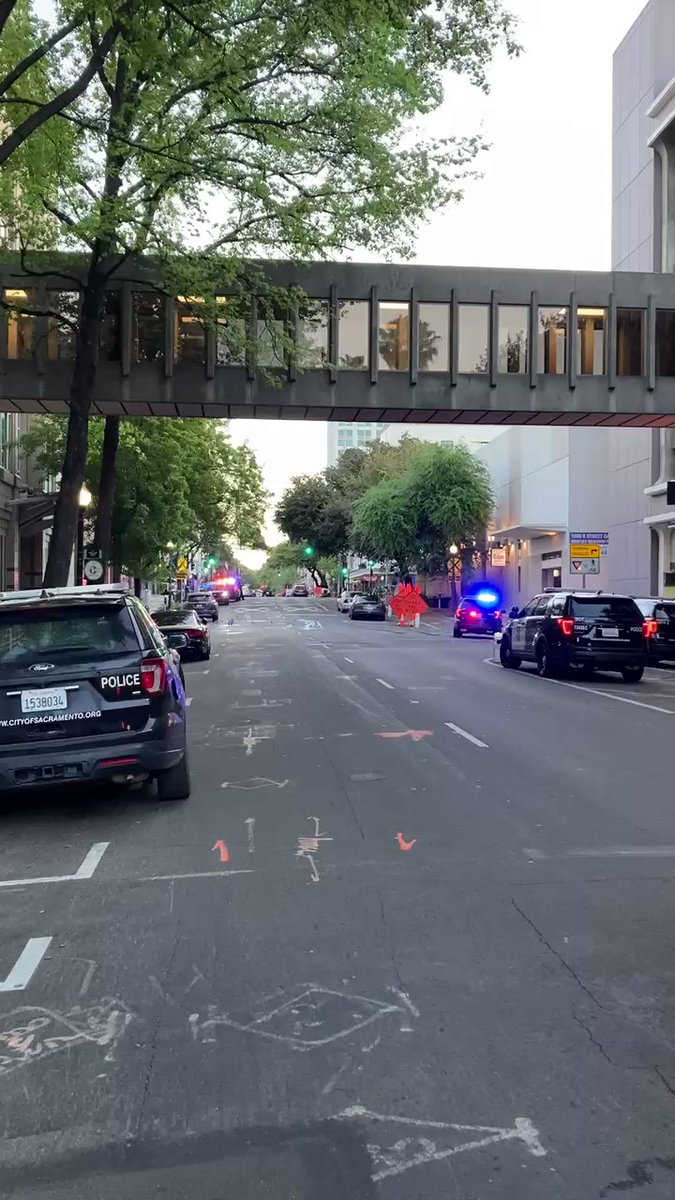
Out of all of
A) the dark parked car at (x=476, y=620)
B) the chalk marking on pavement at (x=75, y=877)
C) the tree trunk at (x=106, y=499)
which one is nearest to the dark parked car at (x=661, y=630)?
the tree trunk at (x=106, y=499)

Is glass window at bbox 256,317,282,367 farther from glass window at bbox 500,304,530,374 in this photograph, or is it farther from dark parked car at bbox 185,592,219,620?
dark parked car at bbox 185,592,219,620

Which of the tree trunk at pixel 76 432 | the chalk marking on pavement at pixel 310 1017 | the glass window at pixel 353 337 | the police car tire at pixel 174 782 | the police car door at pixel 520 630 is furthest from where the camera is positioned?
the glass window at pixel 353 337

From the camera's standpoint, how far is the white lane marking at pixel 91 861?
21.2 feet

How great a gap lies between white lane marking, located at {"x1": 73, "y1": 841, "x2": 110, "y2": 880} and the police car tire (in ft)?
3.87

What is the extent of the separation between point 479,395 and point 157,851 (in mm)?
21362

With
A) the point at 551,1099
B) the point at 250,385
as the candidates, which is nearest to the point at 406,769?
the point at 551,1099

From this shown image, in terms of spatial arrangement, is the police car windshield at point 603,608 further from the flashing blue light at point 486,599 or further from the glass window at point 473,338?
the flashing blue light at point 486,599

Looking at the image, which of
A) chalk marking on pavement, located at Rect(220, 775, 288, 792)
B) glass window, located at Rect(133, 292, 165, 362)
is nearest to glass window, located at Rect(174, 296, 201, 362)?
glass window, located at Rect(133, 292, 165, 362)

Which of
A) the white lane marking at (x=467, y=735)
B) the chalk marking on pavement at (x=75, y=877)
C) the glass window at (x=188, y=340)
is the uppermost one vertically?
the glass window at (x=188, y=340)

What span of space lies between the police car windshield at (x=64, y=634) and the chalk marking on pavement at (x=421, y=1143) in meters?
4.96

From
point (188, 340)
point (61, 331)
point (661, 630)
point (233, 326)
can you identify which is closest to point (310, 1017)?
point (233, 326)

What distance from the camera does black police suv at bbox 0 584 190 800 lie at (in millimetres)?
7512

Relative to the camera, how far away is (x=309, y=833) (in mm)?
7438

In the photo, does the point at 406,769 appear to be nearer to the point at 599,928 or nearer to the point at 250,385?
the point at 599,928
